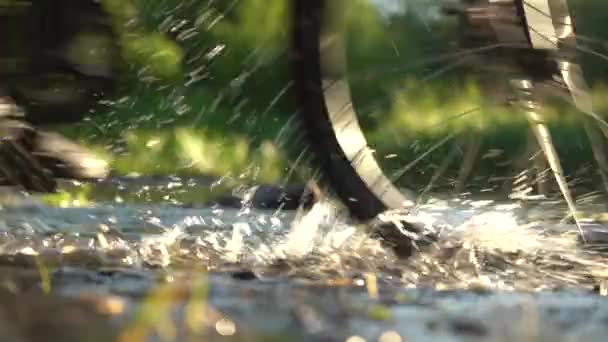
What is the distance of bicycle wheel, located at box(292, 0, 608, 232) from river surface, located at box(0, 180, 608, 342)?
14cm

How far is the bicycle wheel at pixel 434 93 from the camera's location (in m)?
2.13

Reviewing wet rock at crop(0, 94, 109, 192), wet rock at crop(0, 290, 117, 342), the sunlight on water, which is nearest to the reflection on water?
the sunlight on water

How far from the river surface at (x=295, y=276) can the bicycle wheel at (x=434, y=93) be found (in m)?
0.14

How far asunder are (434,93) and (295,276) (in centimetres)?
165

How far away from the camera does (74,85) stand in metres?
2.46

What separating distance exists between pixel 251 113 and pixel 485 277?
194 centimetres

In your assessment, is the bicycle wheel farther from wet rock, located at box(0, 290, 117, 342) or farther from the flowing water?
wet rock, located at box(0, 290, 117, 342)

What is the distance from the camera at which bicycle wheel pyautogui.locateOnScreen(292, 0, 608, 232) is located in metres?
2.13

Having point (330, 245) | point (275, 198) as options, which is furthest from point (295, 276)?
point (275, 198)

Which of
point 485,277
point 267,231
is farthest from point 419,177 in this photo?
point 485,277

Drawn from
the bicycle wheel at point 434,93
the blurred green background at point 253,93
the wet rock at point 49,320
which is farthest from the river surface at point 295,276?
the blurred green background at point 253,93

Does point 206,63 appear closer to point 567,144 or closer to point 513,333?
point 567,144

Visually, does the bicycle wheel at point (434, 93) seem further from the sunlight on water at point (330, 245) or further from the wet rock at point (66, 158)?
the wet rock at point (66, 158)

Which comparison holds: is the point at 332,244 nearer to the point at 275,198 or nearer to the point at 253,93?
the point at 275,198
